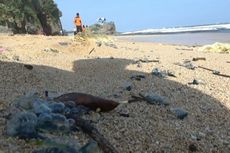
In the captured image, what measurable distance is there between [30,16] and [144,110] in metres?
21.0

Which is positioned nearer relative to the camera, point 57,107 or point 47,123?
point 47,123

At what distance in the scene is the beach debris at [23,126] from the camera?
3240mm

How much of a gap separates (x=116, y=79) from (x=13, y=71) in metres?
1.67

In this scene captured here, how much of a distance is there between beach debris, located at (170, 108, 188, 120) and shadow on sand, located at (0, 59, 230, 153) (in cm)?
6

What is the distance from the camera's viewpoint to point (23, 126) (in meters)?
3.28

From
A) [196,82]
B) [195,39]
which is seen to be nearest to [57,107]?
[196,82]

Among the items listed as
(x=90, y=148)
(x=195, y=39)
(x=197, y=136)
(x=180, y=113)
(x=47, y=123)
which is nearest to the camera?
(x=90, y=148)

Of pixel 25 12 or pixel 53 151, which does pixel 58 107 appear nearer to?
pixel 53 151

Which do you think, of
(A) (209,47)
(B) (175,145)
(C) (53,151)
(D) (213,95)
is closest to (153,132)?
(B) (175,145)

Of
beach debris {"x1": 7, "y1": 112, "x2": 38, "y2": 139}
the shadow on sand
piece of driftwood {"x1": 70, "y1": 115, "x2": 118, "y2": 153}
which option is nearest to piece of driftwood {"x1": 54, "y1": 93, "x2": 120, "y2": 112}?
the shadow on sand

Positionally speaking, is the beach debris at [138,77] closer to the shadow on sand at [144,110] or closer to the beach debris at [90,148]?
the shadow on sand at [144,110]

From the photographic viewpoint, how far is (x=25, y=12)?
2423 cm

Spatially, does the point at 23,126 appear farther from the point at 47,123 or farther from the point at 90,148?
the point at 90,148

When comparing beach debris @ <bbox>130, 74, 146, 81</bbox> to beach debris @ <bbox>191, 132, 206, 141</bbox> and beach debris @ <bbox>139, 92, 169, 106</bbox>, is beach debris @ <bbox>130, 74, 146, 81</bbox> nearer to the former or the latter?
beach debris @ <bbox>139, 92, 169, 106</bbox>
